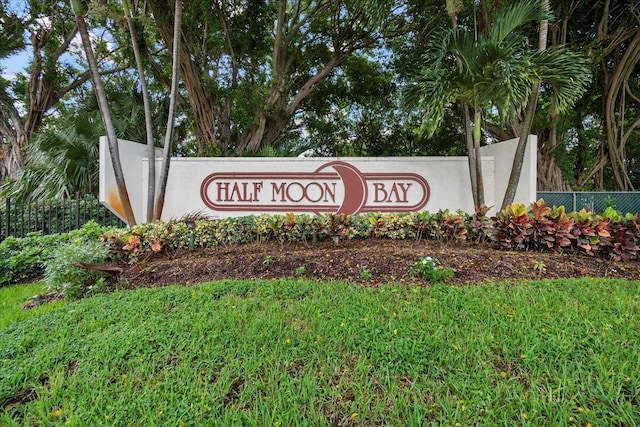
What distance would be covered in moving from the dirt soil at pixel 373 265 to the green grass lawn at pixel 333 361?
1.97 feet

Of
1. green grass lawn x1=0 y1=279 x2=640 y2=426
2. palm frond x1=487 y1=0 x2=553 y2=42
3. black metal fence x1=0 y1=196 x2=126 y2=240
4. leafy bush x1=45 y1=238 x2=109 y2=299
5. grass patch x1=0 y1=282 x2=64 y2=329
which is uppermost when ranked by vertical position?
palm frond x1=487 y1=0 x2=553 y2=42

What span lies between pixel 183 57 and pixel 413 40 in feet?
21.3

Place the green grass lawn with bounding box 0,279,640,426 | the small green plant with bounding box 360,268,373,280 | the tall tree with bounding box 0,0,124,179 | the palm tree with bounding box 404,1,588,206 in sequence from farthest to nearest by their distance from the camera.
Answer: the tall tree with bounding box 0,0,124,179, the palm tree with bounding box 404,1,588,206, the small green plant with bounding box 360,268,373,280, the green grass lawn with bounding box 0,279,640,426

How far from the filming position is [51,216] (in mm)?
6082

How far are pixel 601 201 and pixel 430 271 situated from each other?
20.7 ft

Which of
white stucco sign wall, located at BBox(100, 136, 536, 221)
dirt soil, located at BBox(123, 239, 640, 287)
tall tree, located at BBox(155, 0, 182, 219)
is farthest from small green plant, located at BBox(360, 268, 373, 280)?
tall tree, located at BBox(155, 0, 182, 219)

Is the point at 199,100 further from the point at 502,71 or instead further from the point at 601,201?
the point at 601,201

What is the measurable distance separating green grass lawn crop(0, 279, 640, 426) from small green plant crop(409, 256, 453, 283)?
1.32 ft

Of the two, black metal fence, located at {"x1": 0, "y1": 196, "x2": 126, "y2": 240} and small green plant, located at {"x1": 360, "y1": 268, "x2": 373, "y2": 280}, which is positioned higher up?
black metal fence, located at {"x1": 0, "y1": 196, "x2": 126, "y2": 240}

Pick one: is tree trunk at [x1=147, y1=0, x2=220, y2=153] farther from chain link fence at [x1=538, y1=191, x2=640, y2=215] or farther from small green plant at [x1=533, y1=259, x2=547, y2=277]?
chain link fence at [x1=538, y1=191, x2=640, y2=215]

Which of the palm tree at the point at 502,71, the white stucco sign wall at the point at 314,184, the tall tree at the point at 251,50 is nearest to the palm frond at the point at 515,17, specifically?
the palm tree at the point at 502,71

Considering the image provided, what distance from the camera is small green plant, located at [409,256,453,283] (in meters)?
3.19

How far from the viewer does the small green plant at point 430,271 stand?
3186 mm

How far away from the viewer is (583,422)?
1.45 m
